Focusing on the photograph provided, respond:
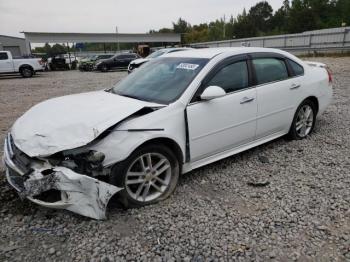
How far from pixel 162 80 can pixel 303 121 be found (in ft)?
8.63

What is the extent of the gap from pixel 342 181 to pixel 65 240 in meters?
3.16

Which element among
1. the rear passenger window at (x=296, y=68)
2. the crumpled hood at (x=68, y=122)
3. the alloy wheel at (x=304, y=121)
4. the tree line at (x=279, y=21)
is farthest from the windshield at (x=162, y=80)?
the tree line at (x=279, y=21)

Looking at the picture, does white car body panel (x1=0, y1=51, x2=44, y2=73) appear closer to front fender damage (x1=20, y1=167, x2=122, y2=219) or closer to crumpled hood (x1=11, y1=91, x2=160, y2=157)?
crumpled hood (x1=11, y1=91, x2=160, y2=157)

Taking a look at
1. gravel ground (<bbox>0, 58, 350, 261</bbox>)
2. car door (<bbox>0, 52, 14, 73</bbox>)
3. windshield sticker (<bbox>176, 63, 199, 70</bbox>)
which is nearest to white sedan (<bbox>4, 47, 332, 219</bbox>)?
windshield sticker (<bbox>176, 63, 199, 70</bbox>)

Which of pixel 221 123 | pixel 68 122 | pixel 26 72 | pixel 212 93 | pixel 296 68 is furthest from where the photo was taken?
pixel 26 72

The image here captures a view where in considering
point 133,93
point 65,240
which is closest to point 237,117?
point 133,93

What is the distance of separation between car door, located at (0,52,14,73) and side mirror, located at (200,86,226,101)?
1959 centimetres

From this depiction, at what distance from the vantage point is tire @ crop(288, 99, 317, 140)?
16.4ft

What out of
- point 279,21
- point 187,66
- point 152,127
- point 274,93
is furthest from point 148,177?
point 279,21

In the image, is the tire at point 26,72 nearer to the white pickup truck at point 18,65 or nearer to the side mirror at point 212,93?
the white pickup truck at point 18,65

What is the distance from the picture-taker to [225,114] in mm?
3807

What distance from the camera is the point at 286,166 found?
424cm

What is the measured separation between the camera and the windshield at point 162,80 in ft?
12.0

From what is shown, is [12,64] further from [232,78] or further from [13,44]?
[13,44]
